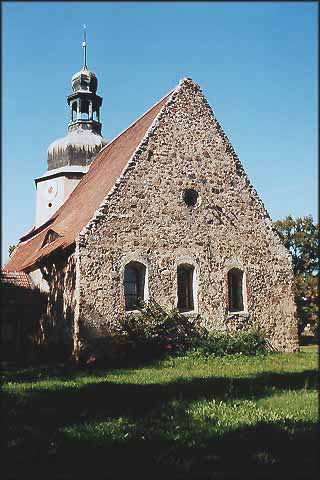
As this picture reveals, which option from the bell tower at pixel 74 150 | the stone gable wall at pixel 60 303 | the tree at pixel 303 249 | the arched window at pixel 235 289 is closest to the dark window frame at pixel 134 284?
the stone gable wall at pixel 60 303

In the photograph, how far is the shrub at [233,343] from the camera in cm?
1373

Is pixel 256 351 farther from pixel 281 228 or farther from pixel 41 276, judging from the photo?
pixel 281 228

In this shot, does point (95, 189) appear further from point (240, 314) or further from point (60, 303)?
point (240, 314)

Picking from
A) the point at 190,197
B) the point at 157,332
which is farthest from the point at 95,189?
the point at 157,332

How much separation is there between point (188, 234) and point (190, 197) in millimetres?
1262

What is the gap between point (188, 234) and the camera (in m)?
15.1

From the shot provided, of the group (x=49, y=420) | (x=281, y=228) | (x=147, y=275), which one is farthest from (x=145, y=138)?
(x=281, y=228)

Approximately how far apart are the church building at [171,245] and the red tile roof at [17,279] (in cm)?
36

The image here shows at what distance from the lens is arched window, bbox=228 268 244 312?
15.6m

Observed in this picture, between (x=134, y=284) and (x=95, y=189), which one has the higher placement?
(x=95, y=189)

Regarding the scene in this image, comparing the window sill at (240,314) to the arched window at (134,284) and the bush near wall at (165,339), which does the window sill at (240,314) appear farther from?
the arched window at (134,284)

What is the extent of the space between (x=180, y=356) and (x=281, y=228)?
859 inches

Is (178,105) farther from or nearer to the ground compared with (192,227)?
farther from the ground

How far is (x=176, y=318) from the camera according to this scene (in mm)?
14094
